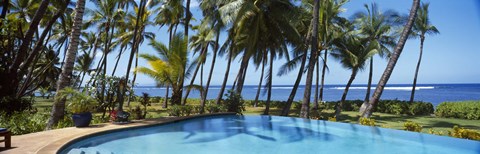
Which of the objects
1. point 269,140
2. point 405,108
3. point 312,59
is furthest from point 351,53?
point 269,140

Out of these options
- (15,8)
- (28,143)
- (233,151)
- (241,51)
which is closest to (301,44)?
(241,51)

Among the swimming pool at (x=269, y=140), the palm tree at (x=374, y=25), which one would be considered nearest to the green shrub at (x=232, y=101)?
the swimming pool at (x=269, y=140)

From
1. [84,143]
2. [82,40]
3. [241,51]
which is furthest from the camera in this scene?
[82,40]

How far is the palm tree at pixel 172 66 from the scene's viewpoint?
14.4m

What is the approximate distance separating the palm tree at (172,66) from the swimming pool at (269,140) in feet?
8.84

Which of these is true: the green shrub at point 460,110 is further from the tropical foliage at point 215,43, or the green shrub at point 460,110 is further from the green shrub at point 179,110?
the green shrub at point 179,110

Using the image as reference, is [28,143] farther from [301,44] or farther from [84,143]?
[301,44]

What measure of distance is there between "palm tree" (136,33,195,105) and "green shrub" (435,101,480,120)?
14.3 m

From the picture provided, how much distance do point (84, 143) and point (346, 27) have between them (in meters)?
20.2

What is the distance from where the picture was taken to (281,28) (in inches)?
637

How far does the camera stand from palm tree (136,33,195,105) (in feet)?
47.3

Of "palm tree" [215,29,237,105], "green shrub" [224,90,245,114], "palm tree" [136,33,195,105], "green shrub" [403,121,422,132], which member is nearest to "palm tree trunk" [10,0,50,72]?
"palm tree" [136,33,195,105]

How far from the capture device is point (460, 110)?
16.8m

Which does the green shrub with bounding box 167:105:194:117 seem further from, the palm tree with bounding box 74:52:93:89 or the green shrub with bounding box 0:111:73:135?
the palm tree with bounding box 74:52:93:89
